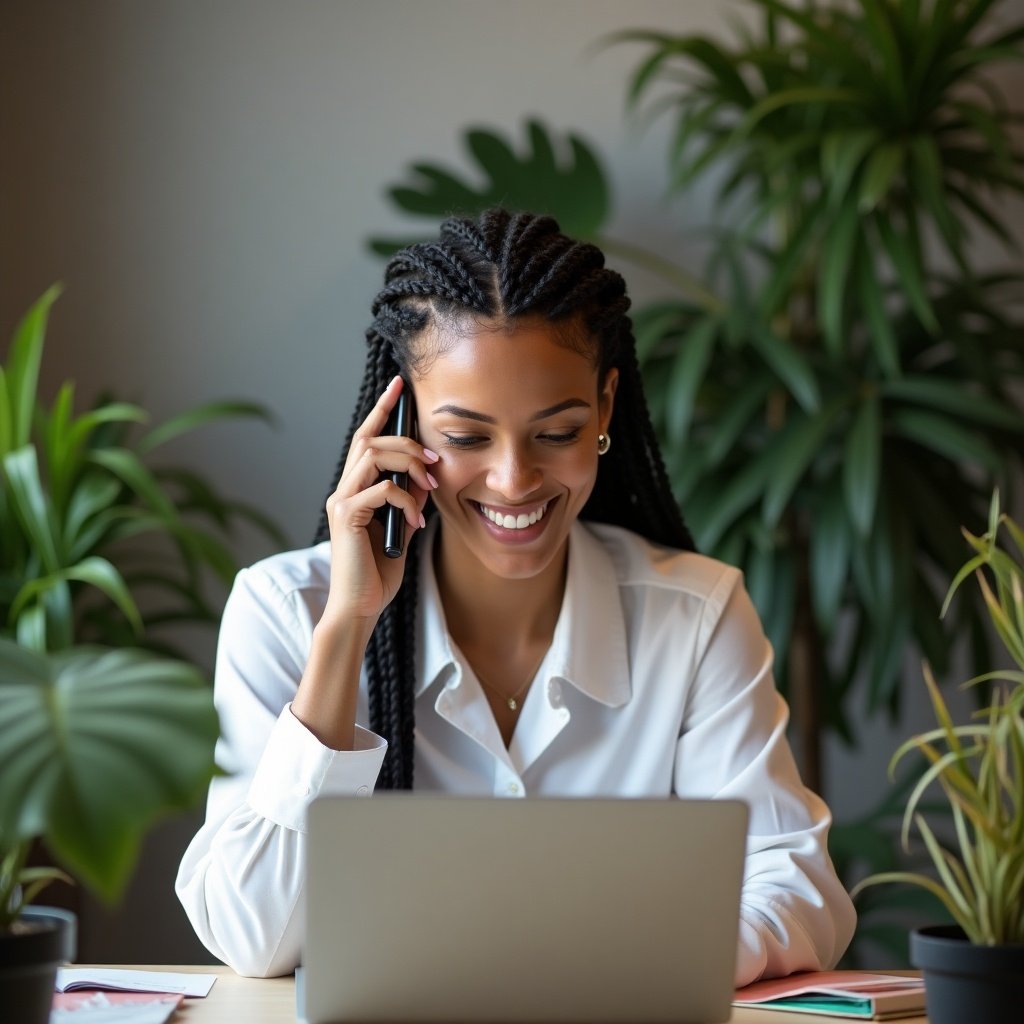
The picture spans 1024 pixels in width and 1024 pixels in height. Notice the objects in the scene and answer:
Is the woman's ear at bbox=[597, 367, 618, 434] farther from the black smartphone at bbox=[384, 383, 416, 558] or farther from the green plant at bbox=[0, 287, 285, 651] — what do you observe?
the green plant at bbox=[0, 287, 285, 651]

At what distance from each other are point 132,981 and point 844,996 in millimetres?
637

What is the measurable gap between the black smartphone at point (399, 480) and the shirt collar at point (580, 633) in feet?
0.58

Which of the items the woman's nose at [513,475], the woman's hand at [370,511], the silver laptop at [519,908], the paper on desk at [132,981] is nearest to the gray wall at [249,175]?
the woman's hand at [370,511]

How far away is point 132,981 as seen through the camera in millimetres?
1289

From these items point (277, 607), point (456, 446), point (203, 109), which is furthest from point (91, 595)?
point (456, 446)

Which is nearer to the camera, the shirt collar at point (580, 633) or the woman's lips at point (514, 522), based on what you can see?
the woman's lips at point (514, 522)

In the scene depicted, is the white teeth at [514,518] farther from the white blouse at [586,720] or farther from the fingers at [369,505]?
the white blouse at [586,720]

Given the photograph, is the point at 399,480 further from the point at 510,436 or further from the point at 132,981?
the point at 132,981

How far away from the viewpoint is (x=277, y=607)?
1.70 m

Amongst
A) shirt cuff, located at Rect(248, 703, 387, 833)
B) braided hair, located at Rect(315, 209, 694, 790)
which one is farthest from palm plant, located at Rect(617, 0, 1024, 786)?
shirt cuff, located at Rect(248, 703, 387, 833)

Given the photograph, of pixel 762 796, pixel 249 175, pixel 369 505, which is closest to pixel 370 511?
pixel 369 505

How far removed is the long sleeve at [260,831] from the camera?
1.45 meters

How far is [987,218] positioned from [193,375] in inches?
67.2

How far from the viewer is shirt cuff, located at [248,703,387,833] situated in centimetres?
146
